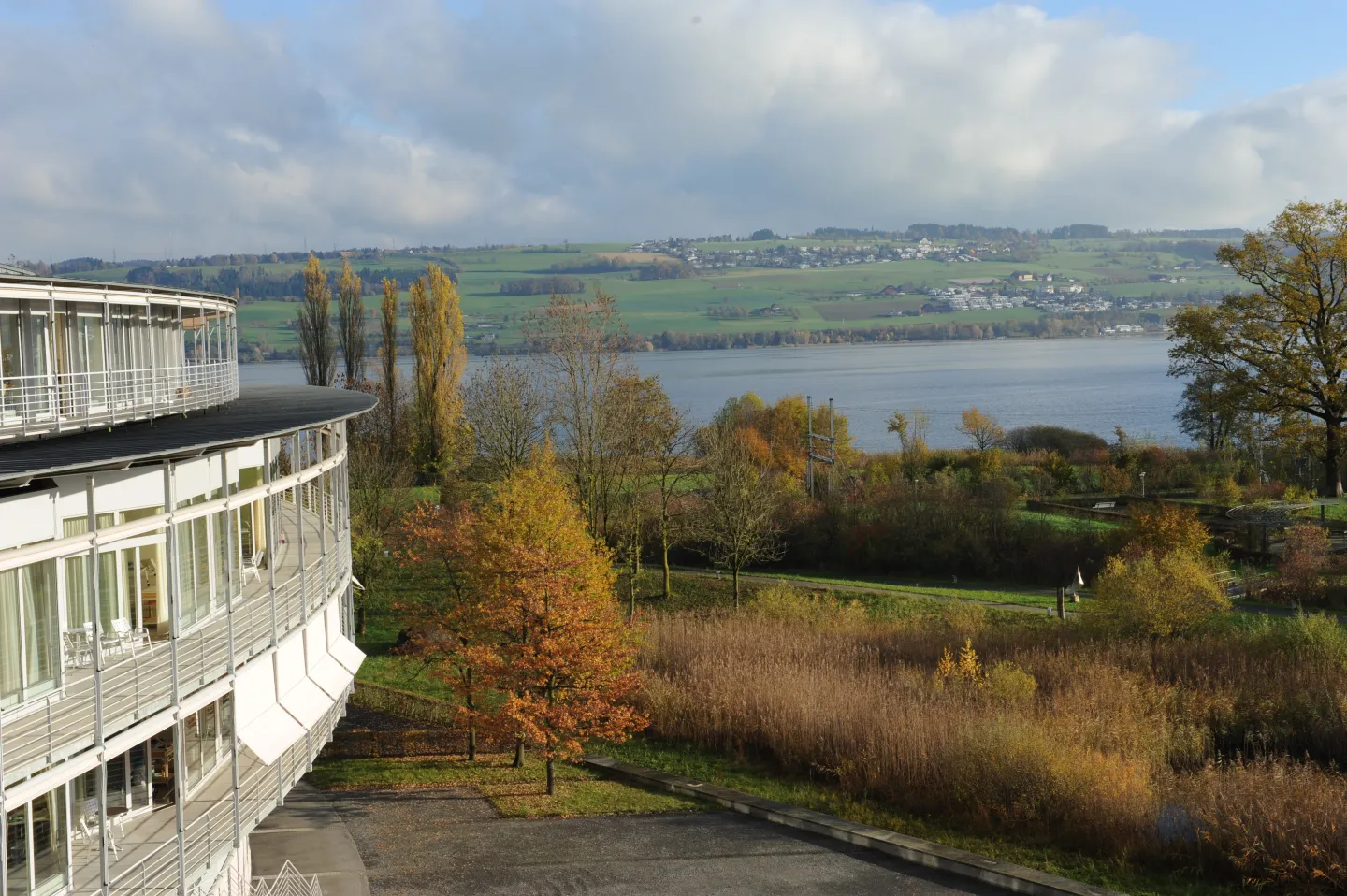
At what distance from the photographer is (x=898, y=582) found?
4425 centimetres

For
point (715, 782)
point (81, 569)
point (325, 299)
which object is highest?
point (325, 299)

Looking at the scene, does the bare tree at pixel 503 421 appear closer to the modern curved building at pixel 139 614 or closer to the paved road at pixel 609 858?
the paved road at pixel 609 858

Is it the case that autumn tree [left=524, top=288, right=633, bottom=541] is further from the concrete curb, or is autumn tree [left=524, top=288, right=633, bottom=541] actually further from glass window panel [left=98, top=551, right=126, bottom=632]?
glass window panel [left=98, top=551, right=126, bottom=632]

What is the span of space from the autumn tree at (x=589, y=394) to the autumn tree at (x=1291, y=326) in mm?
22313

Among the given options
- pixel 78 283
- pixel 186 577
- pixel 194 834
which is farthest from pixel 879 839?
pixel 78 283

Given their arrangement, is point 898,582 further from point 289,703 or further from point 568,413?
point 289,703

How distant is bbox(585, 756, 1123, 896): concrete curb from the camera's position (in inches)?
732

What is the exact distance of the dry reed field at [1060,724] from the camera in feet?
65.4

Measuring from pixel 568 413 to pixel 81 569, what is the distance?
31471mm

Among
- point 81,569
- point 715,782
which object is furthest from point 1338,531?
point 81,569

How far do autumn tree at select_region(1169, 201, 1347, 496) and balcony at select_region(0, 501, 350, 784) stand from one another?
123ft

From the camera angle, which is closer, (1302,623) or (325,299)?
(1302,623)

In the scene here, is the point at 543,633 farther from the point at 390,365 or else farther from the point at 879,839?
the point at 390,365

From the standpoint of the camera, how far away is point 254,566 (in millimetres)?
19297
